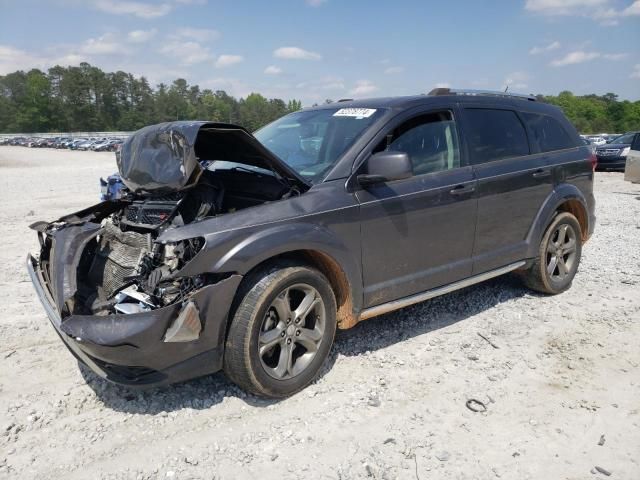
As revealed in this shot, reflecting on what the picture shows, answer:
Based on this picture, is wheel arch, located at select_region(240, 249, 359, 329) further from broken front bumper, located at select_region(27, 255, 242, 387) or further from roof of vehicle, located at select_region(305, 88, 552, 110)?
roof of vehicle, located at select_region(305, 88, 552, 110)

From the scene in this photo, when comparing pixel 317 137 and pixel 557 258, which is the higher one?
pixel 317 137

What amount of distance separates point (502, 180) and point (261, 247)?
2468 millimetres

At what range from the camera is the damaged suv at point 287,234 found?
9.55 ft

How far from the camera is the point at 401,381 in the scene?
3545 mm

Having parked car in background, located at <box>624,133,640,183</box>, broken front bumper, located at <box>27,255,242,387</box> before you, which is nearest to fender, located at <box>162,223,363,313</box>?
broken front bumper, located at <box>27,255,242,387</box>

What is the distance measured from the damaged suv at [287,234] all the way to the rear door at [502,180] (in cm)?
2

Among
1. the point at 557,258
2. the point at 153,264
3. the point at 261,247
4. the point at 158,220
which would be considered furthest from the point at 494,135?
the point at 153,264

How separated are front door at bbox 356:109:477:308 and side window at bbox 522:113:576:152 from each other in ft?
3.95

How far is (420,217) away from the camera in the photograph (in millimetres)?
3848

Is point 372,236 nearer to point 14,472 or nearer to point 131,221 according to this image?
point 131,221

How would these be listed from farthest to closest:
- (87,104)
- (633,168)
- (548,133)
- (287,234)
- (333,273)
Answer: (87,104) → (633,168) → (548,133) → (333,273) → (287,234)

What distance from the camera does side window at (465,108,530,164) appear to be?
4355 mm

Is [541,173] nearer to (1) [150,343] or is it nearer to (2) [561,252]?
(2) [561,252]

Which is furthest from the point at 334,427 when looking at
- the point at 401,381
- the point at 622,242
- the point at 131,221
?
the point at 622,242
